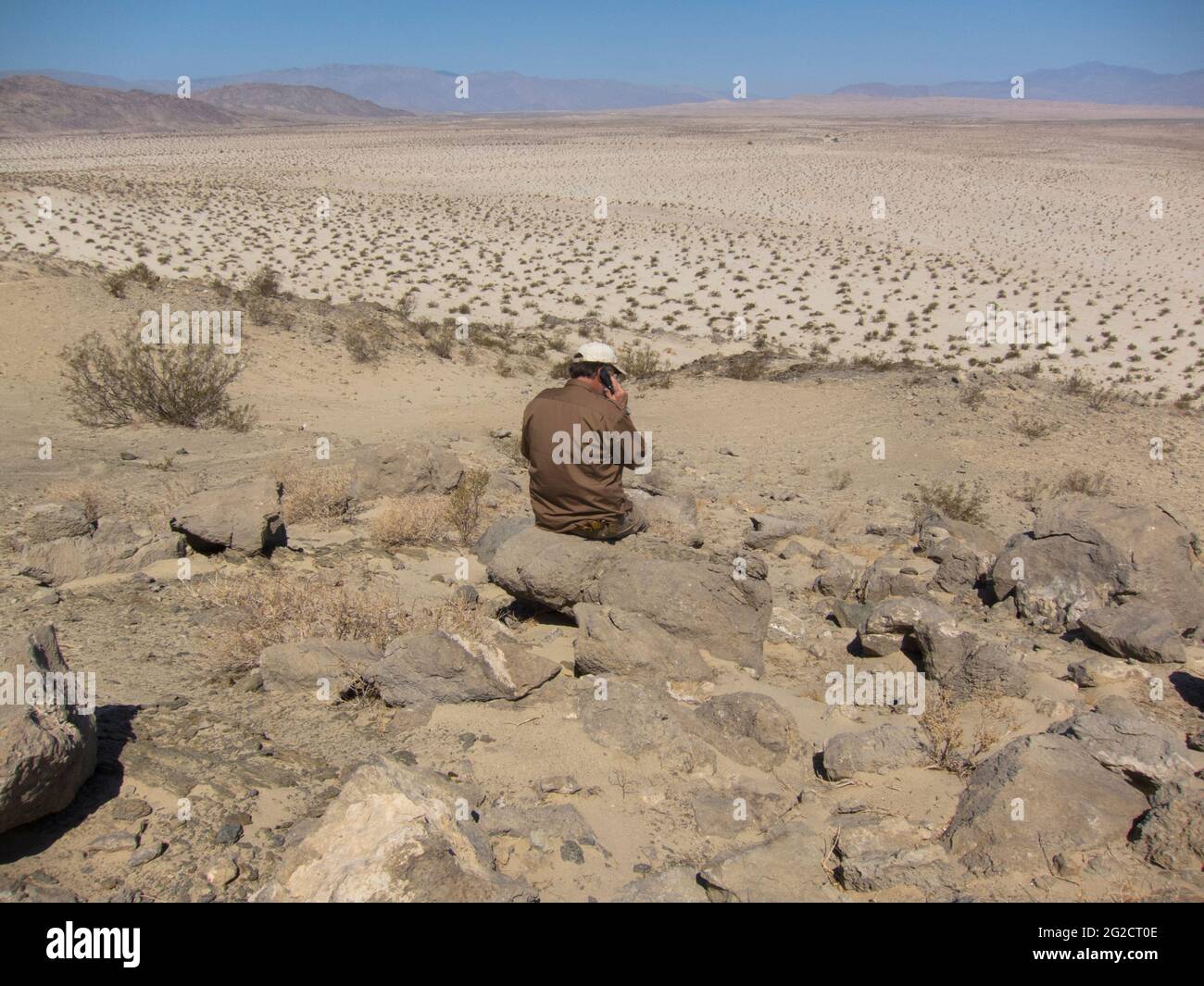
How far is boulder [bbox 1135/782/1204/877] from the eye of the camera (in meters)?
2.67

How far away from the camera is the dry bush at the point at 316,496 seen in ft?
20.0

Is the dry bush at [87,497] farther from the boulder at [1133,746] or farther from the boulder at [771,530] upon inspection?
the boulder at [1133,746]

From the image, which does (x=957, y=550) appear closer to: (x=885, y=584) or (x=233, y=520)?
(x=885, y=584)

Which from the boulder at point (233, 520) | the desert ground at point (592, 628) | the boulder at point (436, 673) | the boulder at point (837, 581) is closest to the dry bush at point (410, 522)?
the desert ground at point (592, 628)

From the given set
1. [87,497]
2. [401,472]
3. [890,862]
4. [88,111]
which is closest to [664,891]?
A: [890,862]

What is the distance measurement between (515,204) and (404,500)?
34629mm

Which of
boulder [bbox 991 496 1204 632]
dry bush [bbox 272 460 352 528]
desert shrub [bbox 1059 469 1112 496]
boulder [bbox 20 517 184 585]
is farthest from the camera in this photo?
desert shrub [bbox 1059 469 1112 496]

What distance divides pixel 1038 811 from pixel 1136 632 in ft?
8.35

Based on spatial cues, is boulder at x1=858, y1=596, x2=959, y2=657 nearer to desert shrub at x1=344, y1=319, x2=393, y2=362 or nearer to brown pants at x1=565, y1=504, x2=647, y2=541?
brown pants at x1=565, y1=504, x2=647, y2=541

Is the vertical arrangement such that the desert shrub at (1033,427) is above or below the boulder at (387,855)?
above

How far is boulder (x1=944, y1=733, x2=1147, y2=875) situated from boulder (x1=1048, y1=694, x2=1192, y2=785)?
4.5 inches

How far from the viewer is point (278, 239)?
2812 centimetres

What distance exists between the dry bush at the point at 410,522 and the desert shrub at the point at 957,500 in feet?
14.4

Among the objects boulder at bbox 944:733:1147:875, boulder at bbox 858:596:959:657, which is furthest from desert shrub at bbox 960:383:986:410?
boulder at bbox 944:733:1147:875
